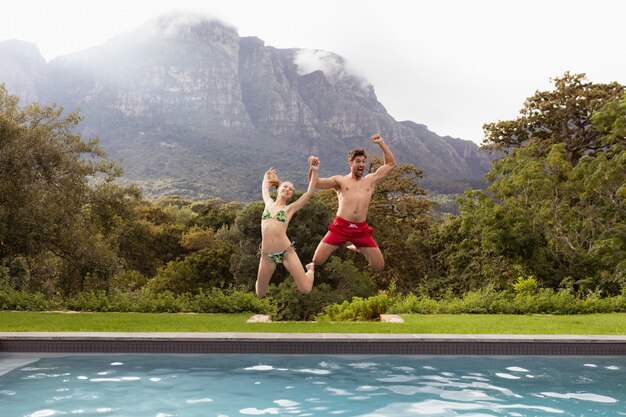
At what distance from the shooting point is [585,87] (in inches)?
1155

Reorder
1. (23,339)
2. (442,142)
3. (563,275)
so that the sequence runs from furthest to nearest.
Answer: (442,142), (563,275), (23,339)

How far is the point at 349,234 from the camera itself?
819 centimetres

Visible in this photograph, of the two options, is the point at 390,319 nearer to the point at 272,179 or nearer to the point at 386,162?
the point at 272,179

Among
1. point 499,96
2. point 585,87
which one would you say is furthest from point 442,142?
point 585,87

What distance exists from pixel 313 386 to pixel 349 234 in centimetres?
220

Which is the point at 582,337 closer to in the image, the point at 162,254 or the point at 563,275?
the point at 563,275

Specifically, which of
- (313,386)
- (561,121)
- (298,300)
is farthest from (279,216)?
(561,121)

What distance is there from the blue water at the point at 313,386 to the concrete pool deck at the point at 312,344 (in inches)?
4.6

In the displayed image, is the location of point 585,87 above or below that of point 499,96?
below

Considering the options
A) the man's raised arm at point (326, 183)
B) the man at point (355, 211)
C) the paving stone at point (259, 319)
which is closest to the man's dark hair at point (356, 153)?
the man at point (355, 211)

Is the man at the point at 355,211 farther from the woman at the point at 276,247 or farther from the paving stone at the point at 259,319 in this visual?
the paving stone at the point at 259,319

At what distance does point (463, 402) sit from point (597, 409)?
1523 millimetres

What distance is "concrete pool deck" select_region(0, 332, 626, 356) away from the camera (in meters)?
10.1

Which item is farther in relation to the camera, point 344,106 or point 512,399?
point 344,106
